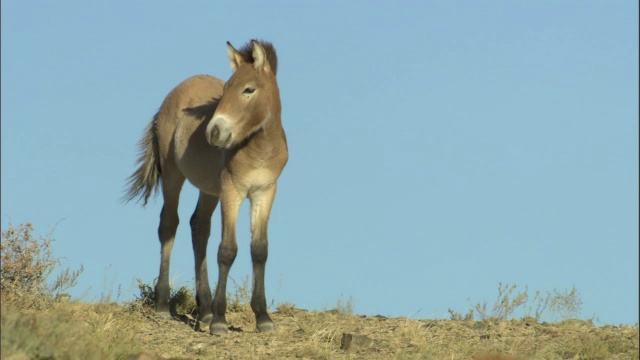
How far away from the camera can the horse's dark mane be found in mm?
12352

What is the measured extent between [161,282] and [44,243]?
6.33 ft

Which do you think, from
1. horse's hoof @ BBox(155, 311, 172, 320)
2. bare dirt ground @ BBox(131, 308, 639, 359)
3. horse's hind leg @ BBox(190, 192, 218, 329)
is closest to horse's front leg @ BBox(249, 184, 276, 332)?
bare dirt ground @ BBox(131, 308, 639, 359)

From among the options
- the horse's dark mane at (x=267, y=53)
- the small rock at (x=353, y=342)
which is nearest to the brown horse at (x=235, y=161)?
the horse's dark mane at (x=267, y=53)

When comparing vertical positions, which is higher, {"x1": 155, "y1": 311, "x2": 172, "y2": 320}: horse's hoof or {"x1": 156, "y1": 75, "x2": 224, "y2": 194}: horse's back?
{"x1": 156, "y1": 75, "x2": 224, "y2": 194}: horse's back

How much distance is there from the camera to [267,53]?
12.4m

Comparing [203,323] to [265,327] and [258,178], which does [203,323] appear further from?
[258,178]

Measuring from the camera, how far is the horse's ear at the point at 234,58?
12352 mm

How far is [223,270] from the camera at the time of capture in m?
12.2

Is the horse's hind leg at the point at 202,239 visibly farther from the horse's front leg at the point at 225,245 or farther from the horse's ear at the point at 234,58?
the horse's ear at the point at 234,58

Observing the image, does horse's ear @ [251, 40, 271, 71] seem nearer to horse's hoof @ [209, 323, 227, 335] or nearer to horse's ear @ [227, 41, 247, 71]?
horse's ear @ [227, 41, 247, 71]

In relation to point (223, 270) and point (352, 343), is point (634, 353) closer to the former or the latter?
point (352, 343)

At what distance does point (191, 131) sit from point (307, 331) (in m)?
3.36

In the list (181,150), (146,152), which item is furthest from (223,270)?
(146,152)

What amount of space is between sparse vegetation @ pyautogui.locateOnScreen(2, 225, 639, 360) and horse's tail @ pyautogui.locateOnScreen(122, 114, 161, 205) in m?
1.54
